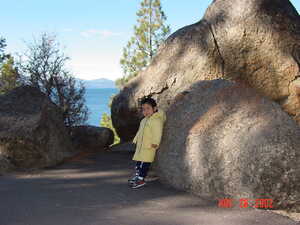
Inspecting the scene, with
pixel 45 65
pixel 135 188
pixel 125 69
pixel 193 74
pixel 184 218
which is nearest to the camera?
pixel 184 218

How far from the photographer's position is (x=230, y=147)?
16.4 ft

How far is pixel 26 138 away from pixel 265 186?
533 cm

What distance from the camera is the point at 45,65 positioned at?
12.5 m

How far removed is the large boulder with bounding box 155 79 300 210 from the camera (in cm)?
467

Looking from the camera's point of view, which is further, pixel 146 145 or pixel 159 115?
pixel 159 115

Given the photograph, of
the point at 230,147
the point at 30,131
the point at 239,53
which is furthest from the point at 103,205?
the point at 239,53

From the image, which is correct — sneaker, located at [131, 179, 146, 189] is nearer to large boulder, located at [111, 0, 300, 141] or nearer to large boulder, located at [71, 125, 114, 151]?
large boulder, located at [111, 0, 300, 141]

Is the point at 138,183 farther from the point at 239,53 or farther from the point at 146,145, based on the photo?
the point at 239,53

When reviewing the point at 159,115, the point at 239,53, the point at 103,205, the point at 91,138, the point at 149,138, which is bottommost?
the point at 103,205

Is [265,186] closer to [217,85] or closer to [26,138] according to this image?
[217,85]

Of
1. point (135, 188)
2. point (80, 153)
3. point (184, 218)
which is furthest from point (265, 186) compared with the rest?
point (80, 153)

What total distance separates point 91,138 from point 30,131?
3.23 meters

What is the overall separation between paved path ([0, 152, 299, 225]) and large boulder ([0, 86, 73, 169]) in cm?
97

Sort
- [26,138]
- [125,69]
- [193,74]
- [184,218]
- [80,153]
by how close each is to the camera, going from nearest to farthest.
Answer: [184,218] < [26,138] < [193,74] < [80,153] < [125,69]
